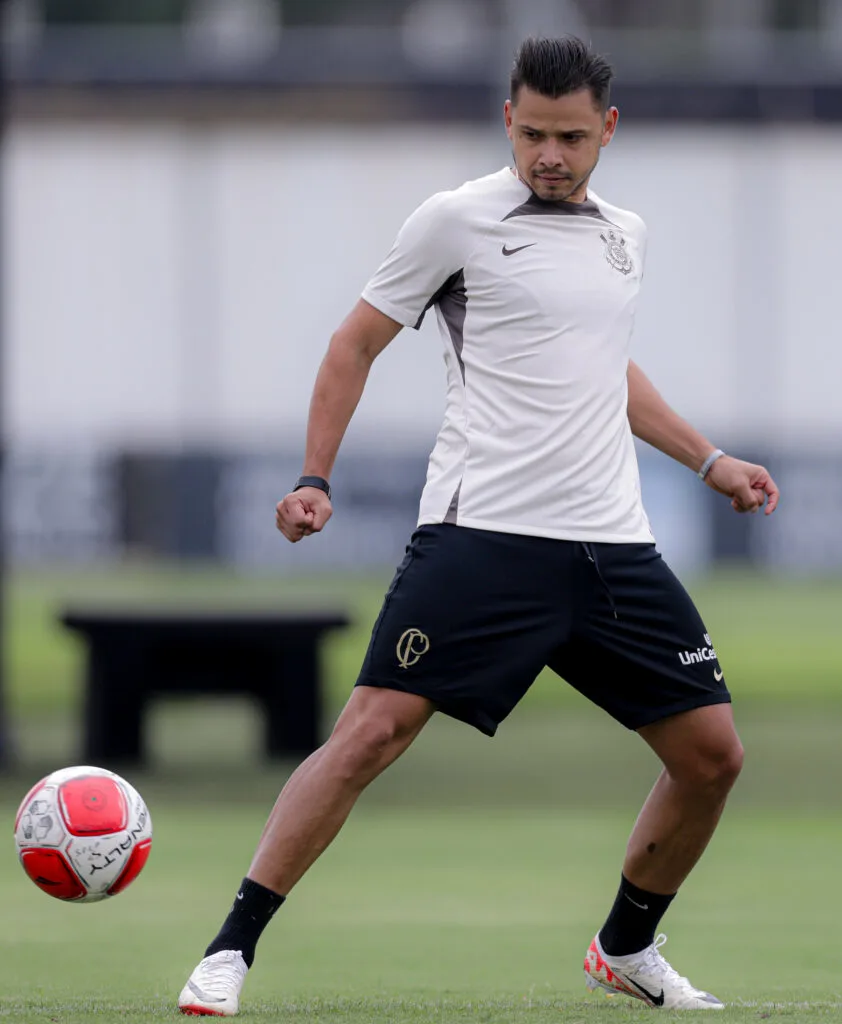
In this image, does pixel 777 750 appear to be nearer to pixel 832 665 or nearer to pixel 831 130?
pixel 832 665

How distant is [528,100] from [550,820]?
14.9 feet

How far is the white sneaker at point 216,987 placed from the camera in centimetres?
470

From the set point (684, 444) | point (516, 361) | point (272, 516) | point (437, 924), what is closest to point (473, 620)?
point (516, 361)

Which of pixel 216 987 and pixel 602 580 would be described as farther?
pixel 602 580

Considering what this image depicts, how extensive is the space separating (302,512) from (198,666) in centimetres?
644

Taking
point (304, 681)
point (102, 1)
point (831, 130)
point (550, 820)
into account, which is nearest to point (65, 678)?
point (304, 681)

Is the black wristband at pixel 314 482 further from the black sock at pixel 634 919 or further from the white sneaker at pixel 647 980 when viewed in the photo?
the white sneaker at pixel 647 980

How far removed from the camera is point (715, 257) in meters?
28.6

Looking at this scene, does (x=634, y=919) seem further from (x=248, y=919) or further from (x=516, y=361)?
(x=516, y=361)

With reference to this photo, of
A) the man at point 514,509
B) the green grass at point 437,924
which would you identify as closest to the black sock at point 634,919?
the green grass at point 437,924

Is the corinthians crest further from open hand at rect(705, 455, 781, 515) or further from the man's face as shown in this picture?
open hand at rect(705, 455, 781, 515)

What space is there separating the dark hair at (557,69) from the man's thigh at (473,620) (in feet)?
3.36

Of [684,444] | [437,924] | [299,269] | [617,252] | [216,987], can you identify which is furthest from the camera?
[299,269]

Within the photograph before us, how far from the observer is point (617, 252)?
5.00 m
